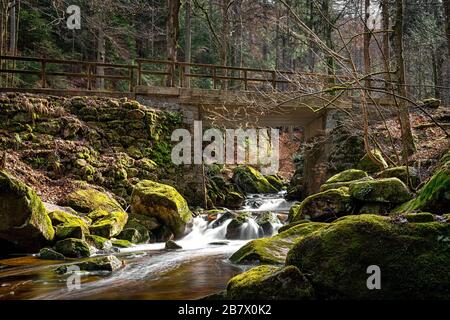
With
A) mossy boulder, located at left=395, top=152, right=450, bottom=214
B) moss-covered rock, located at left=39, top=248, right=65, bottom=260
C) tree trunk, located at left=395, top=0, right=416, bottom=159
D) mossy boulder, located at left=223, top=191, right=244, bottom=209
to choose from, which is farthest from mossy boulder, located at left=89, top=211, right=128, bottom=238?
mossy boulder, located at left=223, top=191, right=244, bottom=209

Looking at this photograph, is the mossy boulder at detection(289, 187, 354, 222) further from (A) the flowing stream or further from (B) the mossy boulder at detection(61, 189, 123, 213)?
(B) the mossy boulder at detection(61, 189, 123, 213)

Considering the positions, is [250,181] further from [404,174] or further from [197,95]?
[404,174]

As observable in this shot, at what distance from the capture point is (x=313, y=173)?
1756cm

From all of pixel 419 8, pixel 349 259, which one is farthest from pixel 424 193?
pixel 419 8

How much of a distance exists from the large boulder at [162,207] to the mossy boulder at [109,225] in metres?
0.81

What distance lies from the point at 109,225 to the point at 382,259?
6.81 meters

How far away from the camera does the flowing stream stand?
5.35m

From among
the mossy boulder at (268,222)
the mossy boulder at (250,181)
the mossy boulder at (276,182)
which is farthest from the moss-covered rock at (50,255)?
the mossy boulder at (276,182)

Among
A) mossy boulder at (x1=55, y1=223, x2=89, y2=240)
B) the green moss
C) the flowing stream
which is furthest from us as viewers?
the green moss

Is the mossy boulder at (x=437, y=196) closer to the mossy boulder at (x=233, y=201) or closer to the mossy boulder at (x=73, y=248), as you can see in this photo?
the mossy boulder at (x=73, y=248)

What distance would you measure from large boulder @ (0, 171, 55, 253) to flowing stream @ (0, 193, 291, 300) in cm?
42

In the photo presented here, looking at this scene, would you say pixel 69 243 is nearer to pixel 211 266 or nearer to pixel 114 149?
pixel 211 266

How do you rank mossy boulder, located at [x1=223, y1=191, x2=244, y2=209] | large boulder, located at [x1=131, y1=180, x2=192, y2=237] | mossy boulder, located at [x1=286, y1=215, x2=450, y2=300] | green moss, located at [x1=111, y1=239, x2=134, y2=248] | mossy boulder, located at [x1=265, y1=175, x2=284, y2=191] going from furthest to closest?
mossy boulder, located at [x1=265, y1=175, x2=284, y2=191]
mossy boulder, located at [x1=223, y1=191, x2=244, y2=209]
large boulder, located at [x1=131, y1=180, x2=192, y2=237]
green moss, located at [x1=111, y1=239, x2=134, y2=248]
mossy boulder, located at [x1=286, y1=215, x2=450, y2=300]
